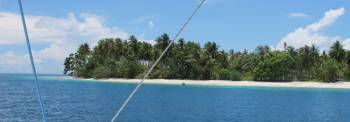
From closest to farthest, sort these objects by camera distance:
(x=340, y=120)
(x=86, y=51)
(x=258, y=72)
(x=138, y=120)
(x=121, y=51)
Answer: (x=138, y=120) < (x=340, y=120) < (x=258, y=72) < (x=121, y=51) < (x=86, y=51)

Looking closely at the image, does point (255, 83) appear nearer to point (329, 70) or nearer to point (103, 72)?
point (329, 70)

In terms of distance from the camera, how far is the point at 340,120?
132 feet

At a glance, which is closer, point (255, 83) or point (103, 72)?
point (255, 83)

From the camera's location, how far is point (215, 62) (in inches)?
5044

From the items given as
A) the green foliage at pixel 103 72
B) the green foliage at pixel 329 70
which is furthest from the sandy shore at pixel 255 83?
the green foliage at pixel 103 72

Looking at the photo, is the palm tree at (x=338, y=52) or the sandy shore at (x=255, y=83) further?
the palm tree at (x=338, y=52)

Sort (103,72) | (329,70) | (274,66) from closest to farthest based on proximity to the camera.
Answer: (329,70)
(274,66)
(103,72)

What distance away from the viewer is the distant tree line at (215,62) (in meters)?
122

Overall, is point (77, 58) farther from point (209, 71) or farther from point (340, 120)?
point (340, 120)

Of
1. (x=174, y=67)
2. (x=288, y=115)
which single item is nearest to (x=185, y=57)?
(x=174, y=67)

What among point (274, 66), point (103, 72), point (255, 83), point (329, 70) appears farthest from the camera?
point (103, 72)

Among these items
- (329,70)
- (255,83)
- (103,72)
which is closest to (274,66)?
(255,83)

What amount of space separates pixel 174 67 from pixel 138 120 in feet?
310

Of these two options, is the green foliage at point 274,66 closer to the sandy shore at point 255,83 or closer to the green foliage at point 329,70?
the sandy shore at point 255,83
